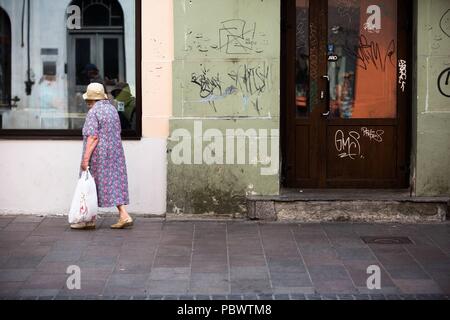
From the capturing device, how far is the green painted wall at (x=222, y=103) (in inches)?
389

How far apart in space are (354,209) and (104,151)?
117 inches

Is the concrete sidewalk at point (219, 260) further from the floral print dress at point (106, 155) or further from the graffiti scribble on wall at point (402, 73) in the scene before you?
→ the graffiti scribble on wall at point (402, 73)

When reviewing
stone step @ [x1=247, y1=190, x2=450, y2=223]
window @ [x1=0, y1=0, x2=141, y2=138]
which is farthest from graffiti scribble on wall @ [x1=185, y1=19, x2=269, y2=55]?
stone step @ [x1=247, y1=190, x2=450, y2=223]

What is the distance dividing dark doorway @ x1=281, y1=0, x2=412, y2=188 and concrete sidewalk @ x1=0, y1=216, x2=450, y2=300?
41.7 inches

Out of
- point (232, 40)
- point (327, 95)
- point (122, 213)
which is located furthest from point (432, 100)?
point (122, 213)

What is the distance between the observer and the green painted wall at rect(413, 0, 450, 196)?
389 inches

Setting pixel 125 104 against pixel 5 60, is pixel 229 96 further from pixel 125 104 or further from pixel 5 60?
pixel 5 60

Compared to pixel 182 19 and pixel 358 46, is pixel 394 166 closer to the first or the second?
pixel 358 46

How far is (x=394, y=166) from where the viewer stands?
10.4 meters

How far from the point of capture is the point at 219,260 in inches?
315

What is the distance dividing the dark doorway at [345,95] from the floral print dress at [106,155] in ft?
7.34

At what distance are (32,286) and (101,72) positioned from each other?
3907 millimetres

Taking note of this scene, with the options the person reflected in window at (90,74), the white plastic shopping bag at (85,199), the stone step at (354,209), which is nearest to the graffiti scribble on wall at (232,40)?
the person reflected in window at (90,74)
